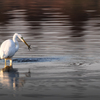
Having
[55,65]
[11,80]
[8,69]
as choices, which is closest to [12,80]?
[11,80]

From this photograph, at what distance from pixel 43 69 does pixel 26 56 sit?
2471mm

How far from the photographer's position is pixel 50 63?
11.7m

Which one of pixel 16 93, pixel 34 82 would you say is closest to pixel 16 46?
pixel 34 82

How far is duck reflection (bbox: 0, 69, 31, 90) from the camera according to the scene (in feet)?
28.8

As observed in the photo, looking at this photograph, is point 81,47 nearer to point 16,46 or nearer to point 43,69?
point 16,46

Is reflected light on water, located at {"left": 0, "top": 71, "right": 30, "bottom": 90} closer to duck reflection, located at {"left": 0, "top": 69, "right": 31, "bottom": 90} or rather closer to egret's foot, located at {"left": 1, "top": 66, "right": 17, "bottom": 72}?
duck reflection, located at {"left": 0, "top": 69, "right": 31, "bottom": 90}

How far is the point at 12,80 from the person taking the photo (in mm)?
9359

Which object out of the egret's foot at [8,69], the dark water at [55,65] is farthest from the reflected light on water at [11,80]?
the egret's foot at [8,69]

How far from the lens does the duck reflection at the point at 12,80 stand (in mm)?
8789

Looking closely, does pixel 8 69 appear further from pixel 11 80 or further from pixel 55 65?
pixel 11 80

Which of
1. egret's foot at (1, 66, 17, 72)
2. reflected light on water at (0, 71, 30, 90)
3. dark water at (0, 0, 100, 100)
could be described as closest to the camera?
dark water at (0, 0, 100, 100)

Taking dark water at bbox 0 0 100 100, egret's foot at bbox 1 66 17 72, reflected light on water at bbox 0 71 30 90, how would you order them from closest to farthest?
1. dark water at bbox 0 0 100 100
2. reflected light on water at bbox 0 71 30 90
3. egret's foot at bbox 1 66 17 72

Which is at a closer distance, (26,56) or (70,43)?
(26,56)

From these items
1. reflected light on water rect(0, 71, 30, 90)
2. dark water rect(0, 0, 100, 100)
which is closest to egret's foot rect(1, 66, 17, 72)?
dark water rect(0, 0, 100, 100)
